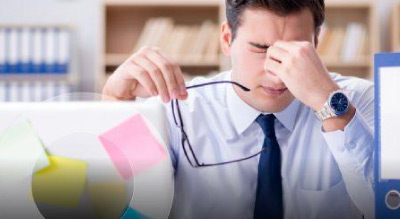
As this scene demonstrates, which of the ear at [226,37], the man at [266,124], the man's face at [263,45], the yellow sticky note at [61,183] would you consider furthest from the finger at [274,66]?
the yellow sticky note at [61,183]

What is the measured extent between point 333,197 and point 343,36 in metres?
2.61

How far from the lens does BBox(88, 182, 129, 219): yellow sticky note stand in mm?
732

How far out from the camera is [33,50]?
3.44m

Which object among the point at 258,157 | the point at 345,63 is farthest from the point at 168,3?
the point at 258,157

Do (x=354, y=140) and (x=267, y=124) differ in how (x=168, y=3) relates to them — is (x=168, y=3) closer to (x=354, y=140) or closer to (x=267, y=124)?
(x=267, y=124)

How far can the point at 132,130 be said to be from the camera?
762 millimetres

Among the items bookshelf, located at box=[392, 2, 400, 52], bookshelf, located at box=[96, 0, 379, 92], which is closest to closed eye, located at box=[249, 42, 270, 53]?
bookshelf, located at box=[96, 0, 379, 92]

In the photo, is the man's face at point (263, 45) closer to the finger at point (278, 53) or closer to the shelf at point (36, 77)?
the finger at point (278, 53)

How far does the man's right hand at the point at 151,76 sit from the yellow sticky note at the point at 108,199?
301 mm

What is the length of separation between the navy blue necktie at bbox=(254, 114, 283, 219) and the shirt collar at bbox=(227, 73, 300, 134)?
0.21 feet

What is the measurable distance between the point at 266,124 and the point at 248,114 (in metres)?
0.10

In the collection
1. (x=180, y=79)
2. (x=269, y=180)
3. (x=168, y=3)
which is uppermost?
(x=168, y=3)

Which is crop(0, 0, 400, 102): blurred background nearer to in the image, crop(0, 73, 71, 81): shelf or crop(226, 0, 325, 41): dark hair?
crop(0, 73, 71, 81): shelf

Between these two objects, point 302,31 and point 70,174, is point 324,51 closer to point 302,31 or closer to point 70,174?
point 302,31
